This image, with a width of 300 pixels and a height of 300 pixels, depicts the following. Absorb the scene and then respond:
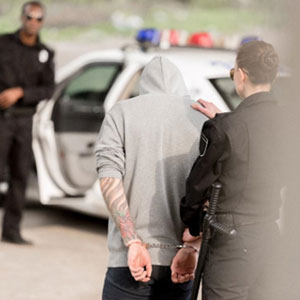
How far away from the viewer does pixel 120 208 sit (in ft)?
8.02

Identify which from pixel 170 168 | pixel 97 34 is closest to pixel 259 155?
pixel 170 168

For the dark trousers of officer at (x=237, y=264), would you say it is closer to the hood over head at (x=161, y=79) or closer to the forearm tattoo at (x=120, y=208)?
the forearm tattoo at (x=120, y=208)

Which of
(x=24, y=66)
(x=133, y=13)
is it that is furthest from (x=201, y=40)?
(x=133, y=13)

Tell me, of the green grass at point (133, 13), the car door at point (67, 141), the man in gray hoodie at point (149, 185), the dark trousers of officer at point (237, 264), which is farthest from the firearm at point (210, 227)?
the green grass at point (133, 13)

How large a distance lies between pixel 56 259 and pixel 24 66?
1383mm

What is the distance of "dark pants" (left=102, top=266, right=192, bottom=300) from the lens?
2482 millimetres

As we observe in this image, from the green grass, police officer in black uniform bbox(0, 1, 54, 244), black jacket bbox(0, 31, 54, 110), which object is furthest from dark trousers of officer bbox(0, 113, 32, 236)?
the green grass

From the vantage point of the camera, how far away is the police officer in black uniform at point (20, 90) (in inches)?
218

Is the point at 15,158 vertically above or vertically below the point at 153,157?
below

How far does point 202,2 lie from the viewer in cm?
2869

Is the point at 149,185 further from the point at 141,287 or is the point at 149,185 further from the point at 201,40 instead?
the point at 201,40

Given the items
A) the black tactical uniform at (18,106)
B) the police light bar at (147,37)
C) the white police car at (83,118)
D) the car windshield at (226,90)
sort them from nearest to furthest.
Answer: the car windshield at (226,90), the black tactical uniform at (18,106), the white police car at (83,118), the police light bar at (147,37)

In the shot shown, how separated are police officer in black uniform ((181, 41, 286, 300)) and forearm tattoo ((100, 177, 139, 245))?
0.24 meters

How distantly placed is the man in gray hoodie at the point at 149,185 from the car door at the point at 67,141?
363 centimetres
